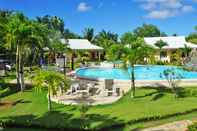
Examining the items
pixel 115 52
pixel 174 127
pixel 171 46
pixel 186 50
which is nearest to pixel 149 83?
pixel 115 52

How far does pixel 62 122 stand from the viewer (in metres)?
18.9

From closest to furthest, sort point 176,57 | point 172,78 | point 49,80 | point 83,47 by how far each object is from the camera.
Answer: point 49,80 < point 172,78 < point 176,57 < point 83,47

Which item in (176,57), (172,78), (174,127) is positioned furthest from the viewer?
(176,57)

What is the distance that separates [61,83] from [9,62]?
28245 millimetres

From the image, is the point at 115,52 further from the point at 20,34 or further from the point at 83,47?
the point at 83,47

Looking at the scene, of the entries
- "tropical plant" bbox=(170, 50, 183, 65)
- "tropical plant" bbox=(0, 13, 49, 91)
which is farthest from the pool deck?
"tropical plant" bbox=(170, 50, 183, 65)

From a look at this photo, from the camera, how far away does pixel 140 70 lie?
42.3 metres

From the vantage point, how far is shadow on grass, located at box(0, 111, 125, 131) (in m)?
18.0

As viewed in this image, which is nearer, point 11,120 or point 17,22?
point 11,120

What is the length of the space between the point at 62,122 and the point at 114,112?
2.86 m

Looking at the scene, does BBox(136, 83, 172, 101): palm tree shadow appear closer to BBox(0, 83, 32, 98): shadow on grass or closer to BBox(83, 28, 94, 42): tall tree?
BBox(0, 83, 32, 98): shadow on grass

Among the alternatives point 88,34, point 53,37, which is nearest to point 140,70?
point 53,37

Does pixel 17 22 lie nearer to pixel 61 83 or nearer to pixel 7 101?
pixel 7 101

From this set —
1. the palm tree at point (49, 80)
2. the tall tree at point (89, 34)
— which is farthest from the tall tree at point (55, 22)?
the palm tree at point (49, 80)
